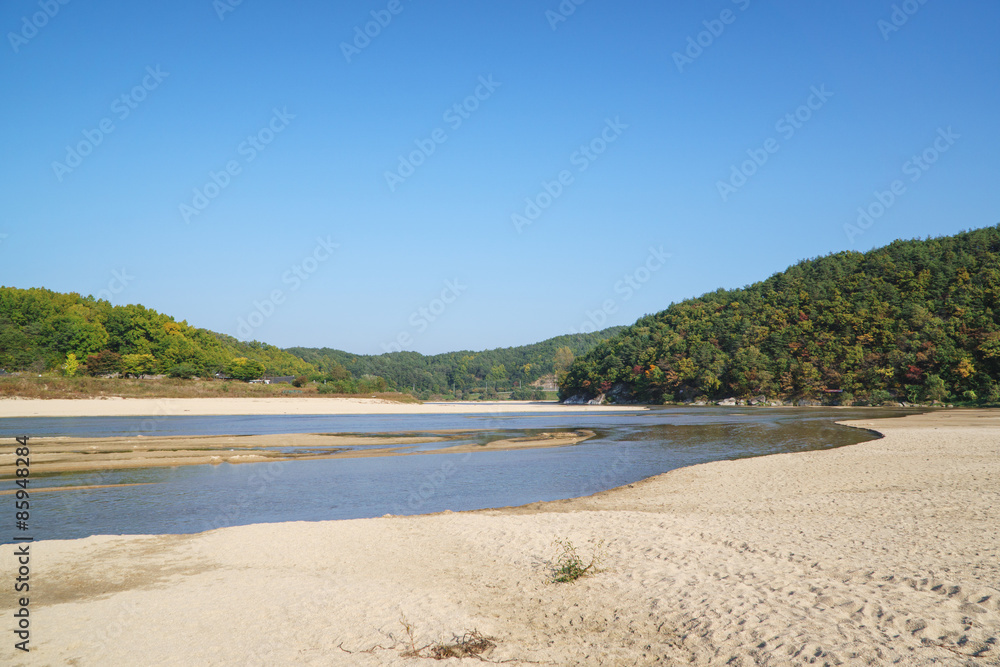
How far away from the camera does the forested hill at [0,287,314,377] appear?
8638 centimetres

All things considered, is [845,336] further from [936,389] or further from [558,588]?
[558,588]

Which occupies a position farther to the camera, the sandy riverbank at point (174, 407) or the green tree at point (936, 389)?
the green tree at point (936, 389)

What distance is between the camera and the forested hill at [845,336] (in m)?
75.8

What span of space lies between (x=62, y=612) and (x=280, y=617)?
3306 mm

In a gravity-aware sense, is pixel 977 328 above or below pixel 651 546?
above

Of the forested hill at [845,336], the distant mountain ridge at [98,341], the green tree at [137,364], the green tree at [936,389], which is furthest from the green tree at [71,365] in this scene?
the green tree at [936,389]

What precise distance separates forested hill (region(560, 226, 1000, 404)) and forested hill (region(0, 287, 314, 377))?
8821 cm

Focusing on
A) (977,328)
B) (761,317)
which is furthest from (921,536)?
(761,317)

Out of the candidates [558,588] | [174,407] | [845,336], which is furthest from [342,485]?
[845,336]

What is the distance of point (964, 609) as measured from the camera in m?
6.77

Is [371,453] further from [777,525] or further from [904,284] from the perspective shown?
[904,284]

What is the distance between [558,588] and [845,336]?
103463 millimetres

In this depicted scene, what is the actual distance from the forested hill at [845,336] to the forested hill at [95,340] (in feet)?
289

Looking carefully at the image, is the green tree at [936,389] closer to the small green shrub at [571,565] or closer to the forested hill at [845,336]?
the forested hill at [845,336]
